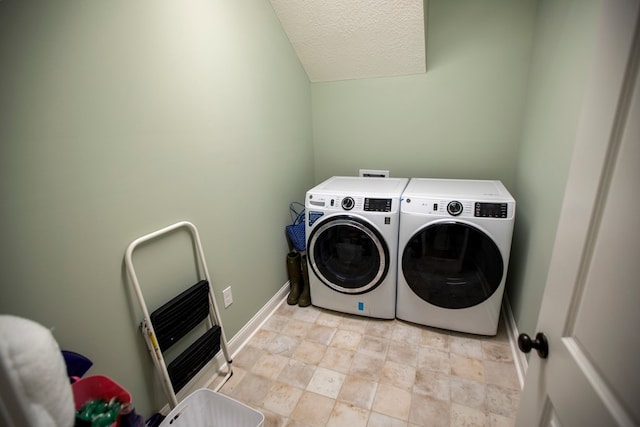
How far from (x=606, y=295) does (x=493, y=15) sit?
2.14 metres

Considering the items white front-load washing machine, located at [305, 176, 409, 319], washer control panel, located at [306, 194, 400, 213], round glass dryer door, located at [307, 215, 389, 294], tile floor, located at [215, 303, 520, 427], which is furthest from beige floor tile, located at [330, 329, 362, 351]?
washer control panel, located at [306, 194, 400, 213]

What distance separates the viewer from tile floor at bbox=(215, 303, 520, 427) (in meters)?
1.39

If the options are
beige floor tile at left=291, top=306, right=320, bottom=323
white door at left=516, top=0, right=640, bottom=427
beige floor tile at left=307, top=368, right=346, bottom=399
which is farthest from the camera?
beige floor tile at left=291, top=306, right=320, bottom=323

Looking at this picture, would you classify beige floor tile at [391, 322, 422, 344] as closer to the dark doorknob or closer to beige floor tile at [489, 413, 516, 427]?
beige floor tile at [489, 413, 516, 427]

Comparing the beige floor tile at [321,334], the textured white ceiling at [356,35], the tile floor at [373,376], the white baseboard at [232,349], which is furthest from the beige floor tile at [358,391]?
the textured white ceiling at [356,35]

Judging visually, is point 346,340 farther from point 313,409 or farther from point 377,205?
point 377,205

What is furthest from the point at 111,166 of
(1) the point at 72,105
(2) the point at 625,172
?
(2) the point at 625,172

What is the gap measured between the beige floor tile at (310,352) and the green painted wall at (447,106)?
1480mm

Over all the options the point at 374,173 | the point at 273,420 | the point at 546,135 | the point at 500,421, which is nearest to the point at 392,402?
the point at 500,421

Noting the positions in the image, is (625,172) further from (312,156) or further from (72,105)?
(312,156)

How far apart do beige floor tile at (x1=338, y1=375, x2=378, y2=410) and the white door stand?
0.98 metres

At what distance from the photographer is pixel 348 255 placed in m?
1.99

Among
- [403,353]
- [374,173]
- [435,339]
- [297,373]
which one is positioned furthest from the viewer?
[374,173]

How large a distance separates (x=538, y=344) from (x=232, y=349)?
1.62m
